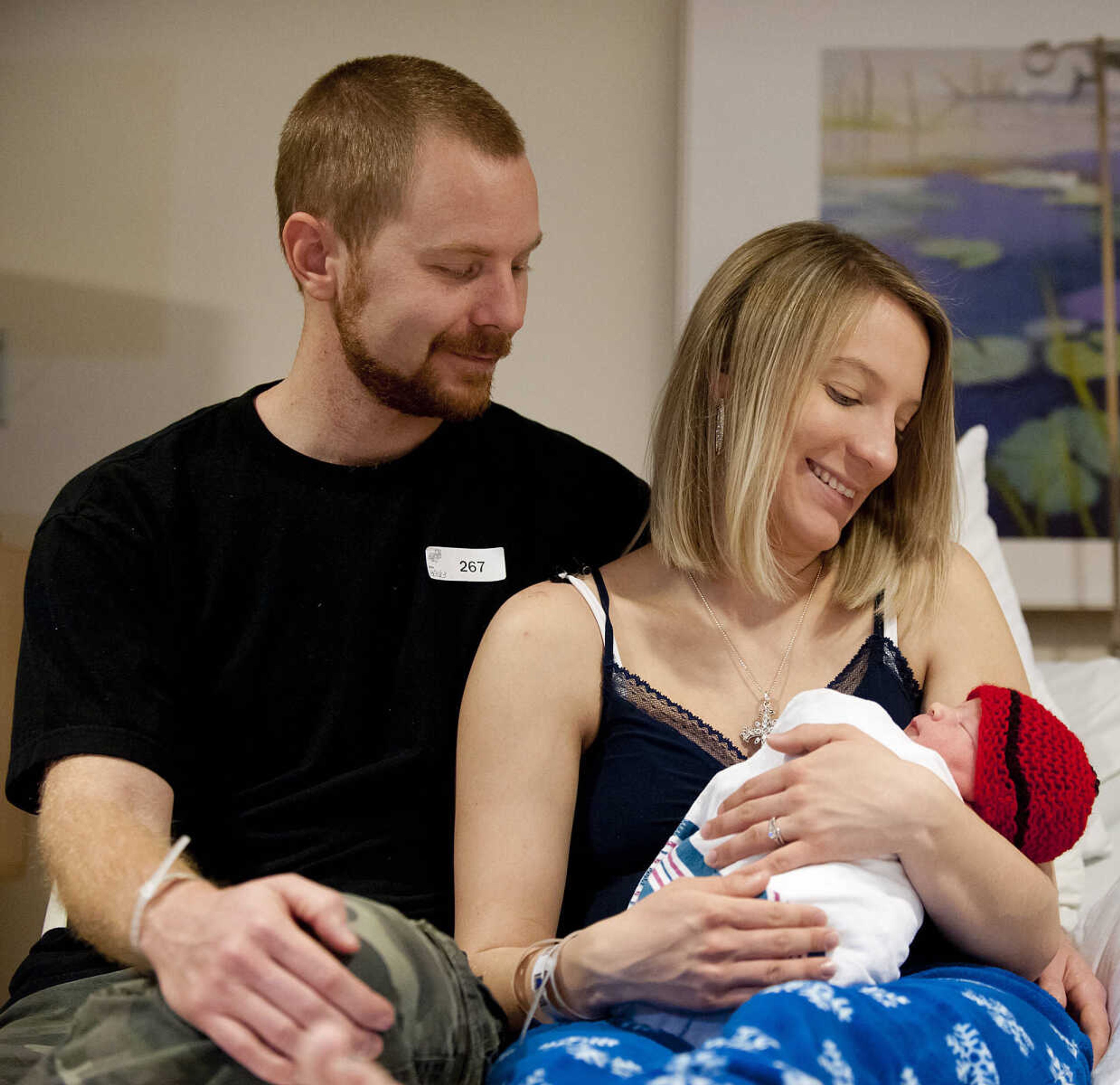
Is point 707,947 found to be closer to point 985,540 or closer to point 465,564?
point 465,564

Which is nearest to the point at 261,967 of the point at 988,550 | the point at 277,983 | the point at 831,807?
the point at 277,983

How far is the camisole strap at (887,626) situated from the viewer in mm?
1604

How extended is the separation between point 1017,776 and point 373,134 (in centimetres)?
109

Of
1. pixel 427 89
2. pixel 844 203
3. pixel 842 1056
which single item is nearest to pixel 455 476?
pixel 427 89

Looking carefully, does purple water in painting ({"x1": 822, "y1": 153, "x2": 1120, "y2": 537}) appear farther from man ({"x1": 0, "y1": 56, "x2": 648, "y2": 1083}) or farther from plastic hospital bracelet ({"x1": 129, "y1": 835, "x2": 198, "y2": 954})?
plastic hospital bracelet ({"x1": 129, "y1": 835, "x2": 198, "y2": 954})

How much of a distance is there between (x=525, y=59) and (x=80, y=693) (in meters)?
1.72

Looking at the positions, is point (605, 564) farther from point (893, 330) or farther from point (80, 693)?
point (80, 693)

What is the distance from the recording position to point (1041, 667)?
2.44m

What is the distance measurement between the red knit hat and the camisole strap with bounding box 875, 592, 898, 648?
25 cm

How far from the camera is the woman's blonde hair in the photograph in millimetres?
1580

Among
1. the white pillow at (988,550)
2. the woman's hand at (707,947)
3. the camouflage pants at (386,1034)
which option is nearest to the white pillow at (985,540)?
the white pillow at (988,550)

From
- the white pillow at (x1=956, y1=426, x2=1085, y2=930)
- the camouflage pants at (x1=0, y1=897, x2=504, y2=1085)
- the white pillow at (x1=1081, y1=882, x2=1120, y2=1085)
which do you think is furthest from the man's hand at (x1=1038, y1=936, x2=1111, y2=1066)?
the camouflage pants at (x1=0, y1=897, x2=504, y2=1085)

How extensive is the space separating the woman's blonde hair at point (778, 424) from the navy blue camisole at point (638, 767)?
0.12 meters

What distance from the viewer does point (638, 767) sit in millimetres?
1499
